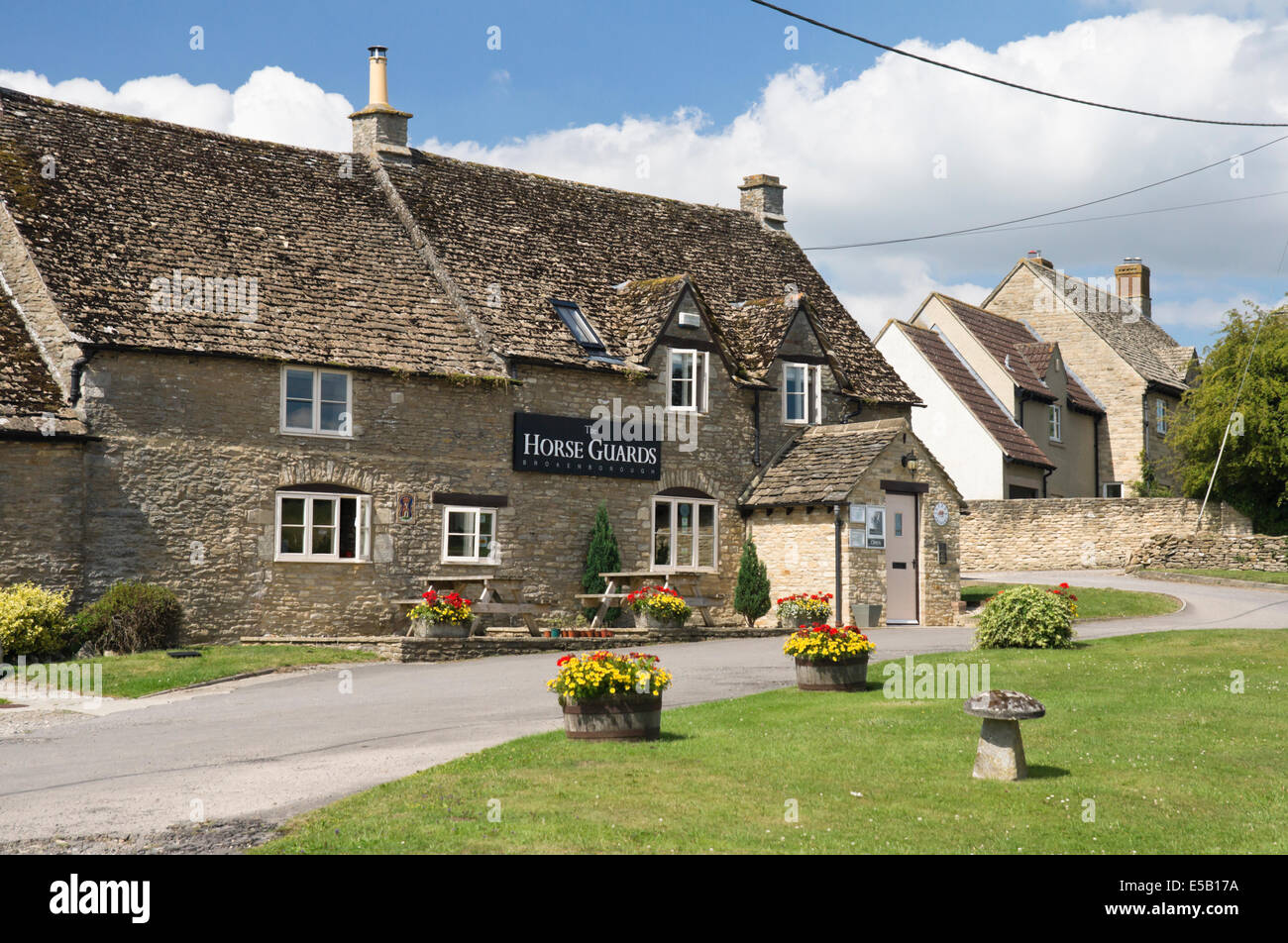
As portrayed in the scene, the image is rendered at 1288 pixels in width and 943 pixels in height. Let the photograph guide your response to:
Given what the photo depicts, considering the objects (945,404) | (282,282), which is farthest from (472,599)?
(945,404)

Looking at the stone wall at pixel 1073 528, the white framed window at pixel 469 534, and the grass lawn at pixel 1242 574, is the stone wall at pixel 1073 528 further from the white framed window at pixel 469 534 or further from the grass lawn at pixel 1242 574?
the white framed window at pixel 469 534

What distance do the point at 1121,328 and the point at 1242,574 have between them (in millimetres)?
20960

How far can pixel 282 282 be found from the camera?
86.9ft

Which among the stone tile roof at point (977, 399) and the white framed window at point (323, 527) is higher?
the stone tile roof at point (977, 399)

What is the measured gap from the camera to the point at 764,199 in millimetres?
37406

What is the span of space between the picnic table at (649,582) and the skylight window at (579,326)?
4925 mm

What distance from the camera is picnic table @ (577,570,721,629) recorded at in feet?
87.0

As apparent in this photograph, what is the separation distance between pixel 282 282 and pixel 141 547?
615 cm

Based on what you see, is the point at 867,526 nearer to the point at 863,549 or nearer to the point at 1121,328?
the point at 863,549

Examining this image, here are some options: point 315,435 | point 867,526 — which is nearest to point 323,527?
point 315,435

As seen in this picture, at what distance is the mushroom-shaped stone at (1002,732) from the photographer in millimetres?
11570

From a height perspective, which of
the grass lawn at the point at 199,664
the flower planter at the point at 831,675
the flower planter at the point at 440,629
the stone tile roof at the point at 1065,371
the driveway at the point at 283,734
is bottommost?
the driveway at the point at 283,734

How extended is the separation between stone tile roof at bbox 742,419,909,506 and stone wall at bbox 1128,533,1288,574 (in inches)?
517

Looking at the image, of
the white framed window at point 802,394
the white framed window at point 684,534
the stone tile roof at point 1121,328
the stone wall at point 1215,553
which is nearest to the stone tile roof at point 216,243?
the white framed window at point 684,534
